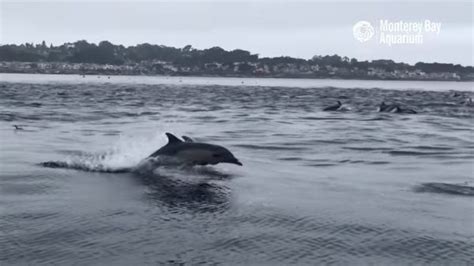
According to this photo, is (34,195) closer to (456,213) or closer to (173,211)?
(173,211)

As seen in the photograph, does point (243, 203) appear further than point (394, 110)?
No

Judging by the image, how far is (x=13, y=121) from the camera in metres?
26.8

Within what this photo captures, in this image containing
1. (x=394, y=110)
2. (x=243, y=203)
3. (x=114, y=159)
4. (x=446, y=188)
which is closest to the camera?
(x=243, y=203)

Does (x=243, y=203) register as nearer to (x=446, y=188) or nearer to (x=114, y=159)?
(x=446, y=188)

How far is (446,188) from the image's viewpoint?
41.8ft

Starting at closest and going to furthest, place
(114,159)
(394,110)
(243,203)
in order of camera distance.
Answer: (243,203) < (114,159) < (394,110)

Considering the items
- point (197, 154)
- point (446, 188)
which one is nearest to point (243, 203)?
point (197, 154)

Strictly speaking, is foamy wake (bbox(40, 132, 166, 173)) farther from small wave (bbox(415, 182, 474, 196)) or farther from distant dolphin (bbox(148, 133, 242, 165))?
small wave (bbox(415, 182, 474, 196))

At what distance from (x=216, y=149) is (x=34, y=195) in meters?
4.46

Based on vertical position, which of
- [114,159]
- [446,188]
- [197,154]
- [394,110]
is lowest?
[394,110]

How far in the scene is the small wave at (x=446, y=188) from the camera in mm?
12398

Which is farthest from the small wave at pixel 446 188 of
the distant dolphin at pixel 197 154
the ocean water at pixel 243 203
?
the distant dolphin at pixel 197 154

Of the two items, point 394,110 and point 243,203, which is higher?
point 243,203

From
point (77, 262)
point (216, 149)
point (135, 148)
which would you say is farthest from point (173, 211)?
point (135, 148)
